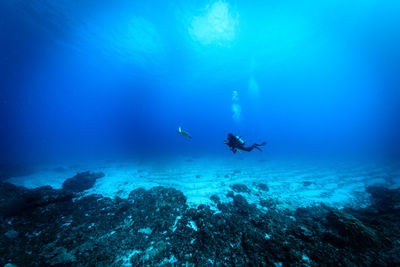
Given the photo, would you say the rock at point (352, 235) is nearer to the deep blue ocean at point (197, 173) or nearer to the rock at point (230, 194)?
the deep blue ocean at point (197, 173)

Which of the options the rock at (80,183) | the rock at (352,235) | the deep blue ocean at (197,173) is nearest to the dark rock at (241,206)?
the deep blue ocean at (197,173)

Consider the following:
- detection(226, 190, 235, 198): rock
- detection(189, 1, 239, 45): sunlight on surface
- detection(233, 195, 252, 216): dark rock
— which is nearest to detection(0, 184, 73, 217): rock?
detection(233, 195, 252, 216): dark rock

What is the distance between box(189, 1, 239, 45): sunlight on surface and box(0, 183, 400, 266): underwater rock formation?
2357cm

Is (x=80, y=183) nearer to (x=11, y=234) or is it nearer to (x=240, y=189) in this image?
(x=11, y=234)

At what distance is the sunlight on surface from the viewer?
1758 centimetres

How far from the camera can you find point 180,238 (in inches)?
124

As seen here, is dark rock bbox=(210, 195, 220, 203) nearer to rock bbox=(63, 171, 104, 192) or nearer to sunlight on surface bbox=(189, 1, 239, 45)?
rock bbox=(63, 171, 104, 192)

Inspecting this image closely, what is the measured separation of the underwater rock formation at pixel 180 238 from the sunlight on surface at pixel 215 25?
77.3ft

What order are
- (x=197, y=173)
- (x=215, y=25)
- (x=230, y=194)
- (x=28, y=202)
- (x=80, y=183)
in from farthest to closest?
(x=215, y=25)
(x=197, y=173)
(x=80, y=183)
(x=230, y=194)
(x=28, y=202)

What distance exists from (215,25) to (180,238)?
26.0 m

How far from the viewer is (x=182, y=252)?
275 cm

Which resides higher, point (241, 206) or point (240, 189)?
point (240, 189)

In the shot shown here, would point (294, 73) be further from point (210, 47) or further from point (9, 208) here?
point (9, 208)

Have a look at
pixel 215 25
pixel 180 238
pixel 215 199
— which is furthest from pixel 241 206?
pixel 215 25
